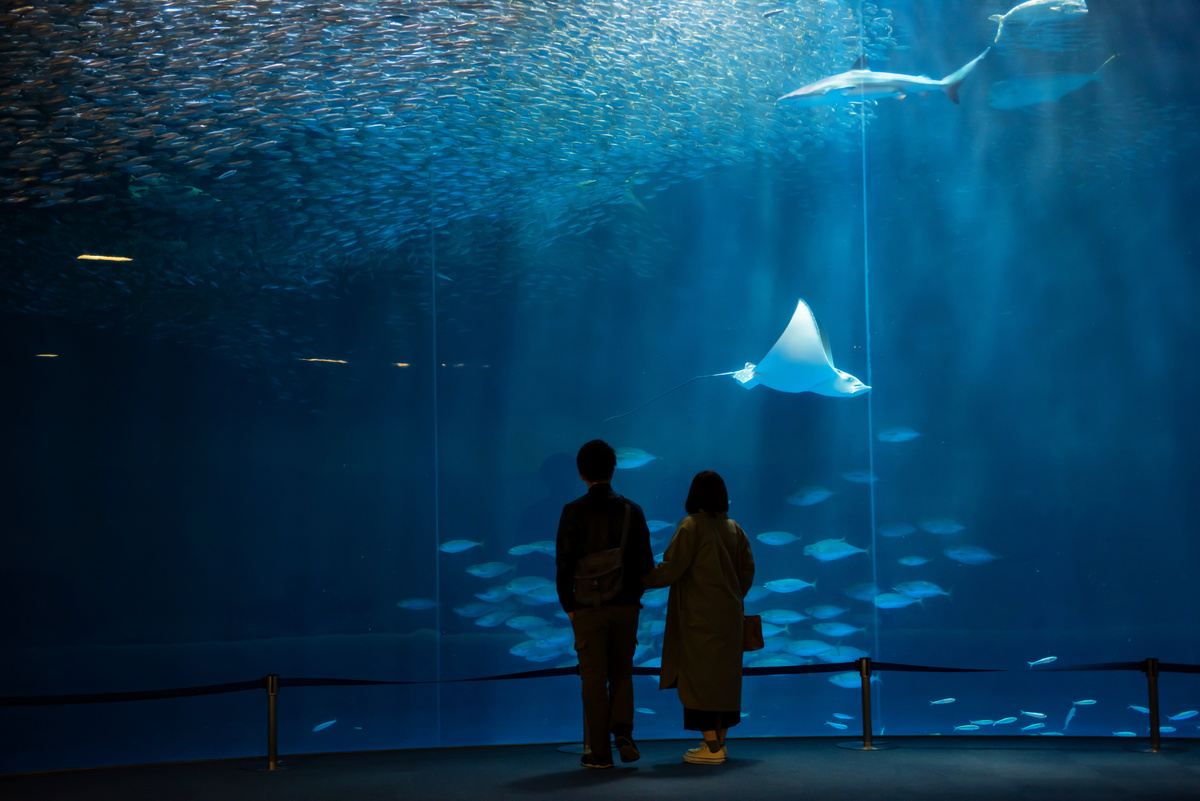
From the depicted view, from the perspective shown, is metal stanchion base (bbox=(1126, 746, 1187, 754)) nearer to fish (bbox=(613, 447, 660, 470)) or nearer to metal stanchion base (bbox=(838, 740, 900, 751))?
metal stanchion base (bbox=(838, 740, 900, 751))

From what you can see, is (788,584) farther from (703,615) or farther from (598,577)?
(598,577)

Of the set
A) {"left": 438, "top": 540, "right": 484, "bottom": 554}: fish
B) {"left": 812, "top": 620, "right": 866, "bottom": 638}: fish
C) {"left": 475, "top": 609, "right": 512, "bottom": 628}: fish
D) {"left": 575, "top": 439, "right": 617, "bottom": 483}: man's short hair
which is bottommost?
{"left": 812, "top": 620, "right": 866, "bottom": 638}: fish

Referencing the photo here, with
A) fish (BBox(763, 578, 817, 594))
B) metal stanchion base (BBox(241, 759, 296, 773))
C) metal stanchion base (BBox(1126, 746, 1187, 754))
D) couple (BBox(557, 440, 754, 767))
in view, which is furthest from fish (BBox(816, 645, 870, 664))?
metal stanchion base (BBox(241, 759, 296, 773))

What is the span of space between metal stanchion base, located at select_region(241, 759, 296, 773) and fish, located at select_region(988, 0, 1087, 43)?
7.28m

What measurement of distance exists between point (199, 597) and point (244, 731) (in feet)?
4.10

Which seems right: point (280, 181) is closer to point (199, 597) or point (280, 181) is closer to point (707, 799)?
point (199, 597)

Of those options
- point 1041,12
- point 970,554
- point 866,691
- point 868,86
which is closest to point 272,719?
point 866,691

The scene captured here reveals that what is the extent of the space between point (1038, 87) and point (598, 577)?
5872mm

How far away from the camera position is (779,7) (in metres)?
7.29

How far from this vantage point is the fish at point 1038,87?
681 cm

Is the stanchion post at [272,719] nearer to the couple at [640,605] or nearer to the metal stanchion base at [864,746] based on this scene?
the couple at [640,605]

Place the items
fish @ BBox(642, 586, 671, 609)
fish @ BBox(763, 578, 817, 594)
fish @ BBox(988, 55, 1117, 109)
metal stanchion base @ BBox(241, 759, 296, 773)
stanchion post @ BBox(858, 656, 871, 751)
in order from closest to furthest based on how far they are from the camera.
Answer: metal stanchion base @ BBox(241, 759, 296, 773)
stanchion post @ BBox(858, 656, 871, 751)
fish @ BBox(763, 578, 817, 594)
fish @ BBox(988, 55, 1117, 109)
fish @ BBox(642, 586, 671, 609)

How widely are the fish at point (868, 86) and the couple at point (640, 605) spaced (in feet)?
13.6

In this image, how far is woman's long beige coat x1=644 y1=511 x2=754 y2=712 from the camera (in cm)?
375
